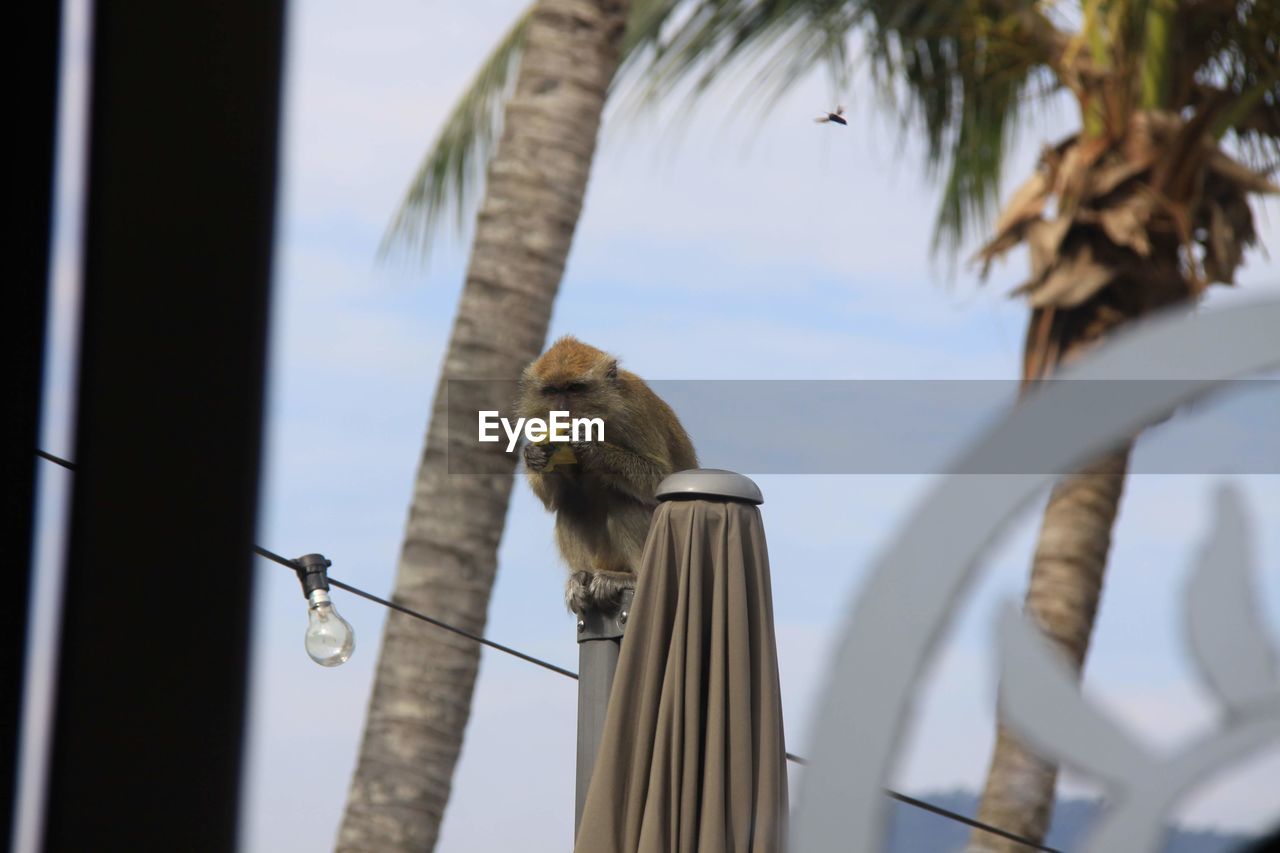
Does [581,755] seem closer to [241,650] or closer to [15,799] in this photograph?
[15,799]

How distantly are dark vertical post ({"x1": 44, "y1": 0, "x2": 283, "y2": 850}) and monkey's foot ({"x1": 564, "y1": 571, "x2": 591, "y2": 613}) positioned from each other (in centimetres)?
148

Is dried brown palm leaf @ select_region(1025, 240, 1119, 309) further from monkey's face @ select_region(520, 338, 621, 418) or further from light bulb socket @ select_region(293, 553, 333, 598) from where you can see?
light bulb socket @ select_region(293, 553, 333, 598)

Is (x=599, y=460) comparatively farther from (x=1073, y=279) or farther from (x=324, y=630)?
(x=1073, y=279)

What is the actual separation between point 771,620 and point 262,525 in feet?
8.46

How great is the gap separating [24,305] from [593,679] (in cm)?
175

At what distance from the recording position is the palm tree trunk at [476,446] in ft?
19.4

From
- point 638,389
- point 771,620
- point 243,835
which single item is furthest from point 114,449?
point 771,620

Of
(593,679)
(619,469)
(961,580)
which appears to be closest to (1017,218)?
(619,469)

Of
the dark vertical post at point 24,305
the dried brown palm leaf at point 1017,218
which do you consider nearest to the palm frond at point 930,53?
the dried brown palm leaf at point 1017,218

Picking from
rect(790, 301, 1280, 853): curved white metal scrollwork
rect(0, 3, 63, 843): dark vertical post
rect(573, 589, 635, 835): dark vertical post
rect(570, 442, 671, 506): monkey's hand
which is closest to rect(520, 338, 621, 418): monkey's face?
rect(570, 442, 671, 506): monkey's hand

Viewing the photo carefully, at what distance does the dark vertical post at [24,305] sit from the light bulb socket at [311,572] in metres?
0.75

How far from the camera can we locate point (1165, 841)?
3.57ft

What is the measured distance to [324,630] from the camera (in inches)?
137

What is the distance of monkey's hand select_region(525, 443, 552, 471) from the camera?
4207mm
